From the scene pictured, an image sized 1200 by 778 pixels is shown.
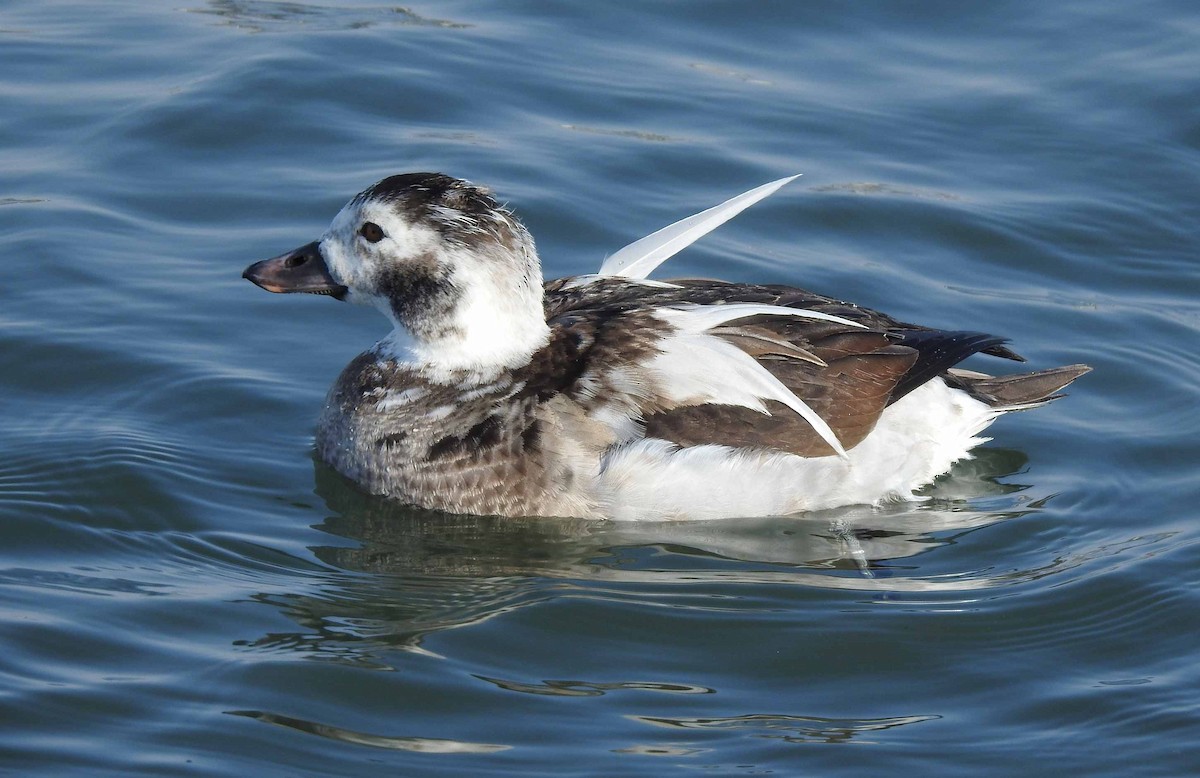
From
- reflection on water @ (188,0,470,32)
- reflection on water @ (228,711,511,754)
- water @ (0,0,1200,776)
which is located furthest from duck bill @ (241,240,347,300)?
reflection on water @ (188,0,470,32)

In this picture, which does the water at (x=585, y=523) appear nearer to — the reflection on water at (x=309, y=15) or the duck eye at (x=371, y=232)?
the reflection on water at (x=309, y=15)

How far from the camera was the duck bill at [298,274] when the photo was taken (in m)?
8.13

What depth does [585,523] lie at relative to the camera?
775 cm

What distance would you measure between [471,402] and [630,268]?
1.13 m

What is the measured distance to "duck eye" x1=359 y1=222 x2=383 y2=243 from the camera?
7.89 m

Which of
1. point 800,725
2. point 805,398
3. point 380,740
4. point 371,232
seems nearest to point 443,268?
point 371,232

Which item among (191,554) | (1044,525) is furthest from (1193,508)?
(191,554)

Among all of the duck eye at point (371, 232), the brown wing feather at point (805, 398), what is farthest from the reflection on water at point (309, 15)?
the brown wing feather at point (805, 398)

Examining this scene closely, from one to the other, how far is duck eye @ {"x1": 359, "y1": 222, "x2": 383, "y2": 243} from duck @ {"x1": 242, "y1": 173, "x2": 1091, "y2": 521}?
0.01 m

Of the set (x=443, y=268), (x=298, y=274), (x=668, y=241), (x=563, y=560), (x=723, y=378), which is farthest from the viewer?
(x=668, y=241)

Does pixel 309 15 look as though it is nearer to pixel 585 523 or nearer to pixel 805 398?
pixel 585 523

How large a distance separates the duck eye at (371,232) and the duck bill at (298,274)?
0.97ft

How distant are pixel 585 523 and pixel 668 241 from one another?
1.54m

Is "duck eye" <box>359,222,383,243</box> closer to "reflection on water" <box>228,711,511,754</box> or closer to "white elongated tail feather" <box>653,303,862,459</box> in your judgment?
"white elongated tail feather" <box>653,303,862,459</box>
